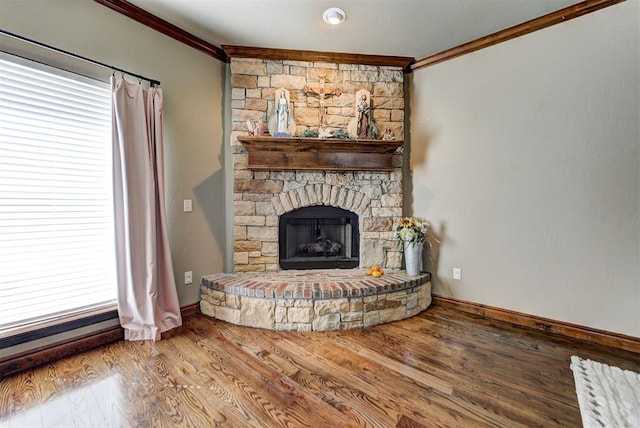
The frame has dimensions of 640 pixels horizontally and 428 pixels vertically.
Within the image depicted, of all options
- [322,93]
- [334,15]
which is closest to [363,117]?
[322,93]

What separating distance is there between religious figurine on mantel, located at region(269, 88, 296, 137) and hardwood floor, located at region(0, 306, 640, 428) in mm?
1941

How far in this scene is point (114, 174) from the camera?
7.01 ft

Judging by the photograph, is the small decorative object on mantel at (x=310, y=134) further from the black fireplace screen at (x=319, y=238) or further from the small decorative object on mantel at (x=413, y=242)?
the small decorative object on mantel at (x=413, y=242)

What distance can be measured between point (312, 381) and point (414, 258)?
1648mm

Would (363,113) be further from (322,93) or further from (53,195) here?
(53,195)

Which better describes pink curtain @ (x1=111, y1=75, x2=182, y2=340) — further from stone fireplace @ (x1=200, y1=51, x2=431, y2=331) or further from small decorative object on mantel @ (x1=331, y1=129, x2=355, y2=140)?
small decorative object on mantel @ (x1=331, y1=129, x2=355, y2=140)

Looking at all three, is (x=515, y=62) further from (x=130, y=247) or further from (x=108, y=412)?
(x=108, y=412)

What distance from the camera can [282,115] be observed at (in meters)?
2.87

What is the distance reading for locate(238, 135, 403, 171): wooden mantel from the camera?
2.75m

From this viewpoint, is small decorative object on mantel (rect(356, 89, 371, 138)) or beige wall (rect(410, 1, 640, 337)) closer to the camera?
beige wall (rect(410, 1, 640, 337))

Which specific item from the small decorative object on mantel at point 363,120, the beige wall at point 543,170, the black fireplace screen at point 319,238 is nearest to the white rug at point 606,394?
the beige wall at point 543,170

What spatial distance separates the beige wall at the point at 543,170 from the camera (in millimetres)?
2146

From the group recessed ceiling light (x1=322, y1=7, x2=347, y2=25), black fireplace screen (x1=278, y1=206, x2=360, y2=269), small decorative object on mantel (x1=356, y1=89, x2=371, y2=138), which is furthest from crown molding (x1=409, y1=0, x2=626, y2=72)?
black fireplace screen (x1=278, y1=206, x2=360, y2=269)

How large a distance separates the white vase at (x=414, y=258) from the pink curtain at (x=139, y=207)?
2269 millimetres
